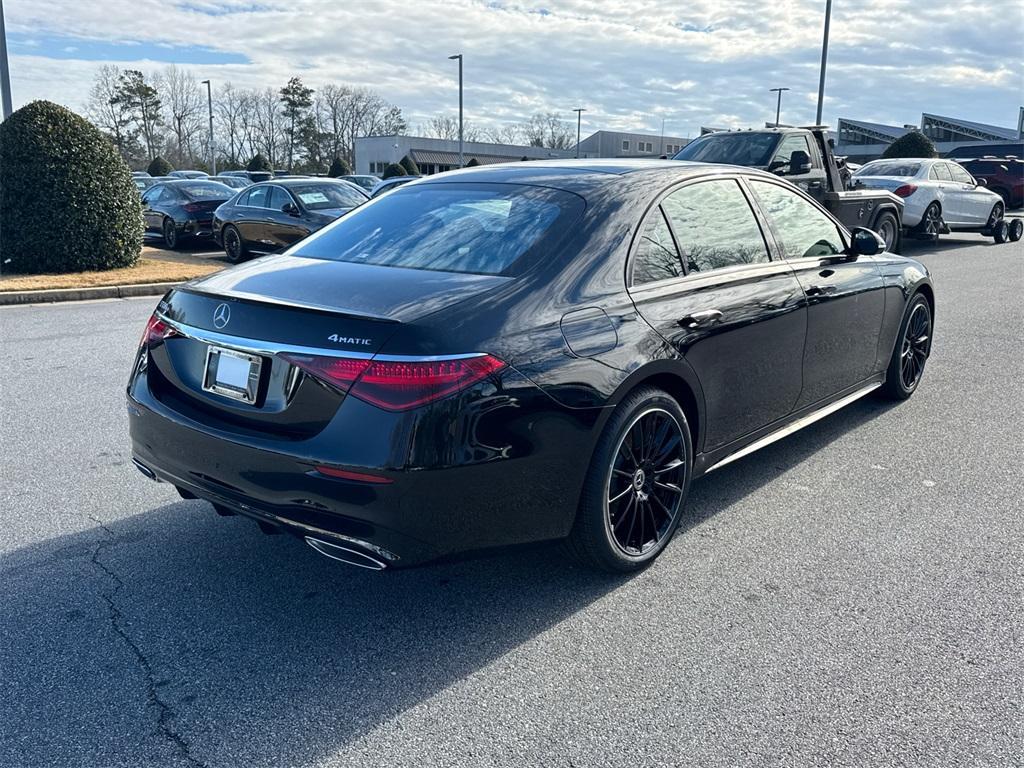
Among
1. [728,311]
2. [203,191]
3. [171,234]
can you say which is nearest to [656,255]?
[728,311]

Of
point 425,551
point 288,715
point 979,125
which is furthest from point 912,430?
point 979,125

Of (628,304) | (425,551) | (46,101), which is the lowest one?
(425,551)

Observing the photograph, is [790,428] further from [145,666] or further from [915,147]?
[915,147]

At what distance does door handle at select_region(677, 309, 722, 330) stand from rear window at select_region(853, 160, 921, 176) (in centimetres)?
1548

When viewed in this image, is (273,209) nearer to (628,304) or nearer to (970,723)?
(628,304)

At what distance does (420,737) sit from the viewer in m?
2.63

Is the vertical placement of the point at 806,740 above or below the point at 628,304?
below

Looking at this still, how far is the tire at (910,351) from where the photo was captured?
233 inches

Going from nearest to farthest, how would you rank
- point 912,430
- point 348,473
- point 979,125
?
point 348,473 < point 912,430 < point 979,125

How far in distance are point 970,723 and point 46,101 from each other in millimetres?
14387

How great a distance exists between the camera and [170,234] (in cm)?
1827

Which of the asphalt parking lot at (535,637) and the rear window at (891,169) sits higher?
the rear window at (891,169)

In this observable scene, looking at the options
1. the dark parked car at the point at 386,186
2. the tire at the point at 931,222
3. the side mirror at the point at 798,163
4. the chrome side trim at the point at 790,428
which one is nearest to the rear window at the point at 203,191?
the dark parked car at the point at 386,186

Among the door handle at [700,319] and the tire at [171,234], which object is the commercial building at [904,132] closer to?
the tire at [171,234]
